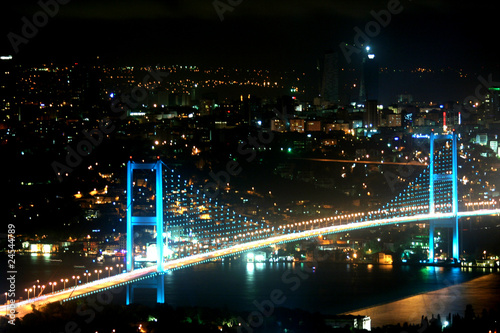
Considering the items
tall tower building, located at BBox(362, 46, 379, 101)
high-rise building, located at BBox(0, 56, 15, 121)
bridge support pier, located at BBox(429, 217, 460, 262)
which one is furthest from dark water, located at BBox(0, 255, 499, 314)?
tall tower building, located at BBox(362, 46, 379, 101)

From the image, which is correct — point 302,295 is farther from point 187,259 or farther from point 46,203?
point 46,203

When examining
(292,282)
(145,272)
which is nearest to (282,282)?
(292,282)

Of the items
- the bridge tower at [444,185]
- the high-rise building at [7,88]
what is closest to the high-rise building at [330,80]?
the bridge tower at [444,185]

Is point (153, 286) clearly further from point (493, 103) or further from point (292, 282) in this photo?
point (493, 103)

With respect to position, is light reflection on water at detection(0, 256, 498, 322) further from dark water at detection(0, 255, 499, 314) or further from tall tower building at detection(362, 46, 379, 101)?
tall tower building at detection(362, 46, 379, 101)

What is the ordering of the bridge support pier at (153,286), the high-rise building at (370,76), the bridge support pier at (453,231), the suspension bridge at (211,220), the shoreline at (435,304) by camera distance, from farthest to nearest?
the high-rise building at (370,76)
the bridge support pier at (453,231)
the shoreline at (435,304)
the suspension bridge at (211,220)
the bridge support pier at (153,286)

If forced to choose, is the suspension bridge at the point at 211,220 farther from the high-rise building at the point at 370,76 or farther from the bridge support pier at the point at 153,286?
the high-rise building at the point at 370,76

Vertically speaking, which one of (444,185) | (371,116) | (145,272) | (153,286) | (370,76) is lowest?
(153,286)
